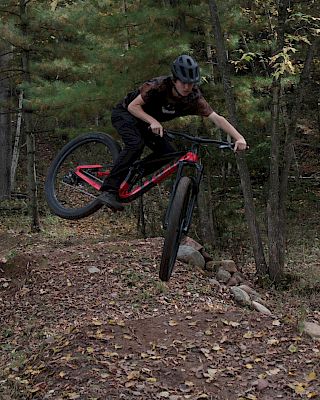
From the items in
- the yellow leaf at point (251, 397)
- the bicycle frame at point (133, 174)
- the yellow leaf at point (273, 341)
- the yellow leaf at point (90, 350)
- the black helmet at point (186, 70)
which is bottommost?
the yellow leaf at point (251, 397)

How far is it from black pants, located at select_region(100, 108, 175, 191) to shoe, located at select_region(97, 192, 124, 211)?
0.19 feet

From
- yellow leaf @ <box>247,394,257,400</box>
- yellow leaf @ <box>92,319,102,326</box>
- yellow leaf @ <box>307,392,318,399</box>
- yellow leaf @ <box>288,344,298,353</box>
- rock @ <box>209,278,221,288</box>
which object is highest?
rock @ <box>209,278,221,288</box>

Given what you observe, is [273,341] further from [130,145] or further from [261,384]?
[130,145]

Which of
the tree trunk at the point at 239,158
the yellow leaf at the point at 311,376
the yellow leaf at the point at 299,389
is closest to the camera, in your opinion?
the yellow leaf at the point at 299,389

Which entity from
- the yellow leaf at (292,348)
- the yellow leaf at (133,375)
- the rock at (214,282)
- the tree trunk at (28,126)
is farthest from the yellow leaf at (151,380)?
the tree trunk at (28,126)

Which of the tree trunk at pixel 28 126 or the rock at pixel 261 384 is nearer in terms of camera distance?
the rock at pixel 261 384

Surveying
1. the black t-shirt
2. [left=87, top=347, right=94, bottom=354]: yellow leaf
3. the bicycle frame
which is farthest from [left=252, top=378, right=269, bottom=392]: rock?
the black t-shirt

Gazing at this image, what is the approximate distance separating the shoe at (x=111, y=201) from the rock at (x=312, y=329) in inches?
141

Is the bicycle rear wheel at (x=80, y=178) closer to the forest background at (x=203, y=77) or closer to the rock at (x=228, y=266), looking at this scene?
the forest background at (x=203, y=77)

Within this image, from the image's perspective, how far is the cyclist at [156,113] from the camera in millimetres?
5195

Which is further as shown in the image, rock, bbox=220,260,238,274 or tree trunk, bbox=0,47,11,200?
tree trunk, bbox=0,47,11,200

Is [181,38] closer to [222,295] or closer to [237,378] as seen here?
[222,295]

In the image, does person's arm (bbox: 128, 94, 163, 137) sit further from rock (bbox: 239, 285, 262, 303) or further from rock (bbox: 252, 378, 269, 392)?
rock (bbox: 239, 285, 262, 303)

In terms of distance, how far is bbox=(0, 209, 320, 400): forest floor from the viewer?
6723 mm
